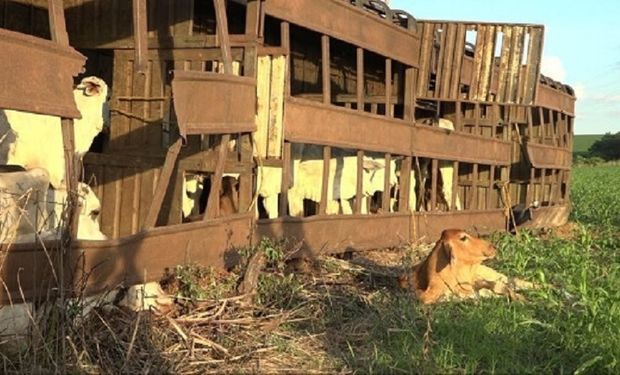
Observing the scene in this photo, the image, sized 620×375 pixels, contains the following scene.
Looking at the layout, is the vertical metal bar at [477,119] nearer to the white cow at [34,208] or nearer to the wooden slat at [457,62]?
the wooden slat at [457,62]

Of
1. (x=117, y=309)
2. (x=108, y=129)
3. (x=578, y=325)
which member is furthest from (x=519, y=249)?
(x=117, y=309)

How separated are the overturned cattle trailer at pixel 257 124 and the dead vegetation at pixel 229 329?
283 mm

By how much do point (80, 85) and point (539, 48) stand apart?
8.06 metres

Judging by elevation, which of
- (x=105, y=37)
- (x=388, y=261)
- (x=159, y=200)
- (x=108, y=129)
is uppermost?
(x=105, y=37)

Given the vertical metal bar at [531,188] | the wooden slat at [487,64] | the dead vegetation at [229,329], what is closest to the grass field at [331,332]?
the dead vegetation at [229,329]

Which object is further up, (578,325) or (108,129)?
(108,129)

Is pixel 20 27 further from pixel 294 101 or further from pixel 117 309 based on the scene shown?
pixel 117 309

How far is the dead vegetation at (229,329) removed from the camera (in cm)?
534

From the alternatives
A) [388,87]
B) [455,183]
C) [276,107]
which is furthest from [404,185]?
[276,107]

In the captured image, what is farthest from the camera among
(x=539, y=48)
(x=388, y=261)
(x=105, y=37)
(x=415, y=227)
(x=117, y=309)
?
(x=539, y=48)

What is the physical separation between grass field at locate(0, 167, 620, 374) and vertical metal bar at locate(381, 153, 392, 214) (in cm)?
323


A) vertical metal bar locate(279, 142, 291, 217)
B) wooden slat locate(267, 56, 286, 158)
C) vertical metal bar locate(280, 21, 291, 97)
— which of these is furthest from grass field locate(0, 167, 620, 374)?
vertical metal bar locate(280, 21, 291, 97)

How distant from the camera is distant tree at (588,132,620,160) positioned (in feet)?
262

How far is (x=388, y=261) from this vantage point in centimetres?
1098
